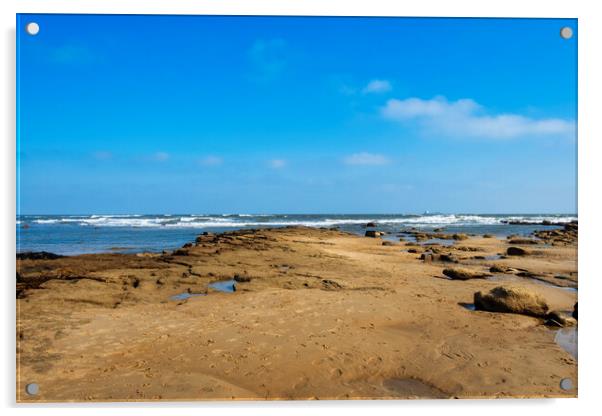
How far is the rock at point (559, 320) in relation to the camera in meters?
3.28

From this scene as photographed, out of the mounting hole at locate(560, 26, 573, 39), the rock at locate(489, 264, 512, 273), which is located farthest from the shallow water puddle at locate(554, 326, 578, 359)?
the mounting hole at locate(560, 26, 573, 39)

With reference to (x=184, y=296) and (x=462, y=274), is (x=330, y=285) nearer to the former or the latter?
(x=184, y=296)

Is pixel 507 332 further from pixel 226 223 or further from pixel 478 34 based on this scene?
pixel 226 223

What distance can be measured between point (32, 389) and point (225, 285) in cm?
213

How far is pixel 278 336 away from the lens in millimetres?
3043

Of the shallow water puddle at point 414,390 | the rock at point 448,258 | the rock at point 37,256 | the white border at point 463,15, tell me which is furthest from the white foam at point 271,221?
the shallow water puddle at point 414,390

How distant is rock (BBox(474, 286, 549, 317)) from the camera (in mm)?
3555

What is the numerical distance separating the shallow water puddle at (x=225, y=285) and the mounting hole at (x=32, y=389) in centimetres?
195

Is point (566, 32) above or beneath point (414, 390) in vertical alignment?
above

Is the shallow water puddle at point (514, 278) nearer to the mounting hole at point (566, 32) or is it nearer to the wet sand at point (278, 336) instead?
the wet sand at point (278, 336)

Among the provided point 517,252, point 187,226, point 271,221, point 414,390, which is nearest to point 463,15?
point 414,390

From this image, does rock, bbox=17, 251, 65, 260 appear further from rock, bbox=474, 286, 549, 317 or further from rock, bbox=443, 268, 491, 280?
rock, bbox=443, 268, 491, 280

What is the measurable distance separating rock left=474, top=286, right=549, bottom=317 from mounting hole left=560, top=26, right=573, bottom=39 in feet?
7.67

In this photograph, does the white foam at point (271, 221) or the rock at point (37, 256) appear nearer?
the rock at point (37, 256)
